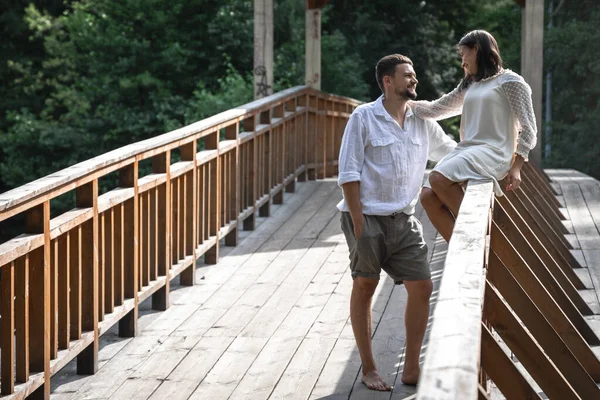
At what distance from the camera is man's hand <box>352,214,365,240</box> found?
15.3 ft

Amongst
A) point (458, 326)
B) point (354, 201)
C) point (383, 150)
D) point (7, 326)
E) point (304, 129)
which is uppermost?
point (383, 150)

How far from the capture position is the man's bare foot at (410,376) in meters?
4.86

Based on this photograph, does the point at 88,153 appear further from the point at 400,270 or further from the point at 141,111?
the point at 400,270

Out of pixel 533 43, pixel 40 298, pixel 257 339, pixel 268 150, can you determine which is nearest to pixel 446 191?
pixel 257 339

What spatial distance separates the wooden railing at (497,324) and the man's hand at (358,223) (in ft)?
1.79

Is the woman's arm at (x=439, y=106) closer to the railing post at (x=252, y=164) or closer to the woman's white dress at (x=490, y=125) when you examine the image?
the woman's white dress at (x=490, y=125)

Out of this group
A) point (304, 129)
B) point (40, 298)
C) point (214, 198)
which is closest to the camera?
point (40, 298)

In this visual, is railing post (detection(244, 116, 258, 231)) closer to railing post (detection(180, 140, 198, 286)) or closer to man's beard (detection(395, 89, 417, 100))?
railing post (detection(180, 140, 198, 286))

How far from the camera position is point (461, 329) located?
2.15 m

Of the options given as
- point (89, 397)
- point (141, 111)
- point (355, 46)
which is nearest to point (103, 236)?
point (89, 397)

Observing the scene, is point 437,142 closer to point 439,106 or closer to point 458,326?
point 439,106

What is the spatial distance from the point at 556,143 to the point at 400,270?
25951mm

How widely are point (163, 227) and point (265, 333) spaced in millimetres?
934

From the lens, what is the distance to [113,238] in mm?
5461
